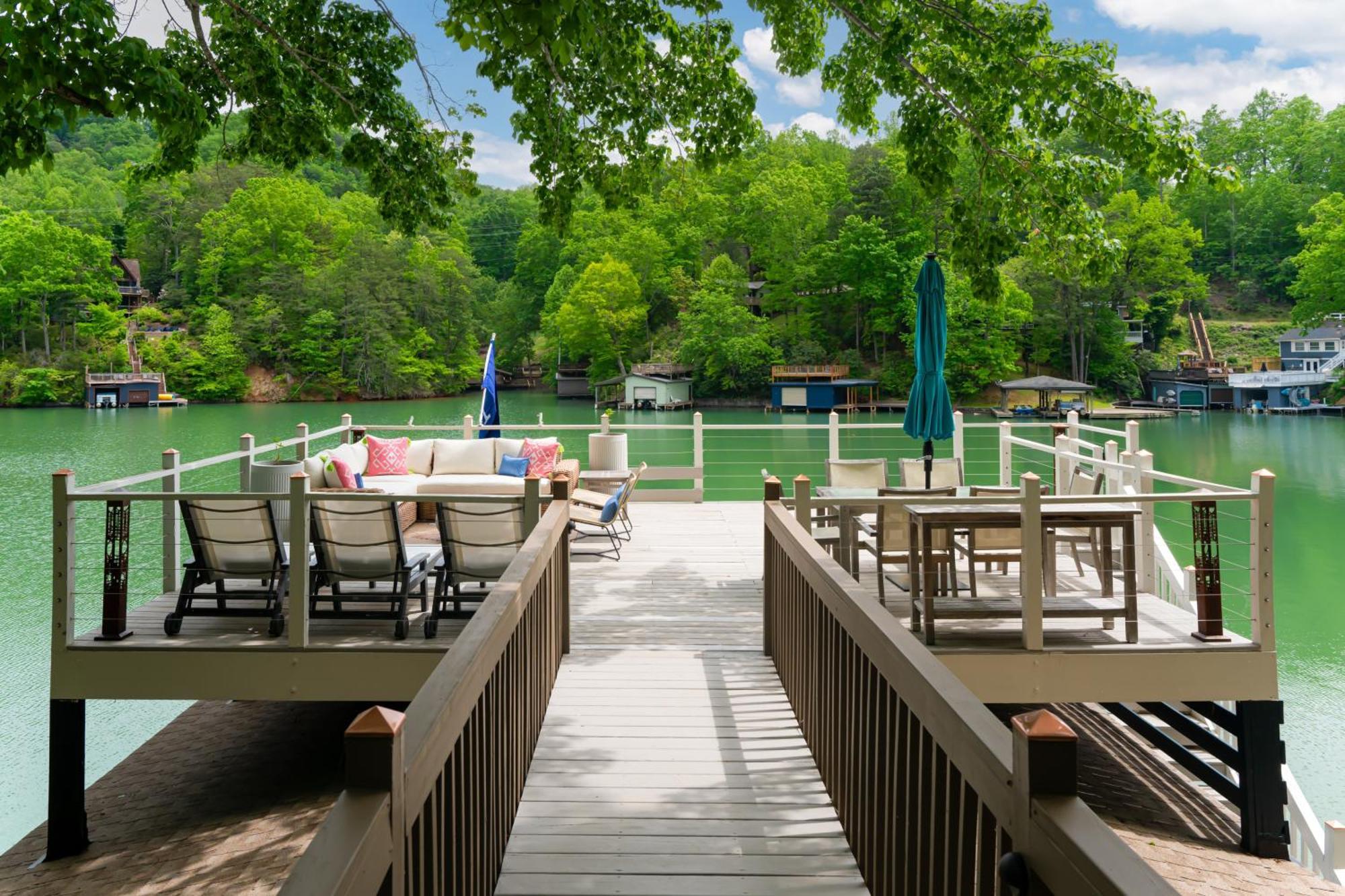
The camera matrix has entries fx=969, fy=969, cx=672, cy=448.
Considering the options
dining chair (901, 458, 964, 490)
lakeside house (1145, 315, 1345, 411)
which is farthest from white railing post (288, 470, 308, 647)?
lakeside house (1145, 315, 1345, 411)

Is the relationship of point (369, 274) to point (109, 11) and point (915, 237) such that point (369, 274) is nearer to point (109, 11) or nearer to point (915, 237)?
point (915, 237)

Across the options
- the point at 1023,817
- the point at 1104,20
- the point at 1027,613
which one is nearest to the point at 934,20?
the point at 1027,613

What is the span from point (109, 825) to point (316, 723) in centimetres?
195

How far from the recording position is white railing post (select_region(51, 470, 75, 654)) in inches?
200

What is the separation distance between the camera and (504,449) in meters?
11.1

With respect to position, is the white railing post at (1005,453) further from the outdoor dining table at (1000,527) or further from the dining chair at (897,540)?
the outdoor dining table at (1000,527)

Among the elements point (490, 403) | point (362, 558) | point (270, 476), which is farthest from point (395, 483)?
point (362, 558)

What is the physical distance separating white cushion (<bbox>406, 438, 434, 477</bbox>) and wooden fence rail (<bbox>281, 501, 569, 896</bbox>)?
7087mm

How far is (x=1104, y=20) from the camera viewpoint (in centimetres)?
8856

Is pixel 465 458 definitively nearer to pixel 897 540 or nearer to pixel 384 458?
pixel 384 458

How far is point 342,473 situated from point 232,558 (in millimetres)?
3470

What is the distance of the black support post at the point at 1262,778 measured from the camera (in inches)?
212

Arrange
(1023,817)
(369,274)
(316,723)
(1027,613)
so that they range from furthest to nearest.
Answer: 1. (369,274)
2. (316,723)
3. (1027,613)
4. (1023,817)

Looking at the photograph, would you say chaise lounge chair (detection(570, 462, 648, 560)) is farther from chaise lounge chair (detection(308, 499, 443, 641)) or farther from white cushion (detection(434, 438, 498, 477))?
chaise lounge chair (detection(308, 499, 443, 641))
